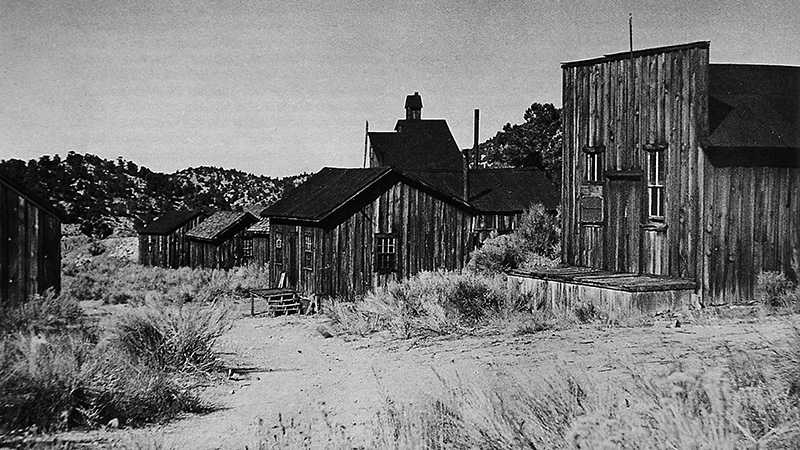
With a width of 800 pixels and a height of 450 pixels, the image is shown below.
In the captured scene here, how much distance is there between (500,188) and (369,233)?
582 inches

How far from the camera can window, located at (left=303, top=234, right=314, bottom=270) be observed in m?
26.0

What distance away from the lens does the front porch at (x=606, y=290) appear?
51.5 feet

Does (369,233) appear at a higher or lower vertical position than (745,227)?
lower

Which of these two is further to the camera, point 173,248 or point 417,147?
point 417,147

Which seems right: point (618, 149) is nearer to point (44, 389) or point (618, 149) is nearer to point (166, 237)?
point (44, 389)

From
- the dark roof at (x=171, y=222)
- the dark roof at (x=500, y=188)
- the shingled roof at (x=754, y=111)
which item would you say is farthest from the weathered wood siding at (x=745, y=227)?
the dark roof at (x=171, y=222)

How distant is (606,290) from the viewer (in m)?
16.1

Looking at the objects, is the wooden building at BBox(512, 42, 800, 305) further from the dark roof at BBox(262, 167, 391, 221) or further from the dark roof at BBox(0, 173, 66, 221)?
the dark roof at BBox(0, 173, 66, 221)

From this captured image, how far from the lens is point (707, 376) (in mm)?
6270

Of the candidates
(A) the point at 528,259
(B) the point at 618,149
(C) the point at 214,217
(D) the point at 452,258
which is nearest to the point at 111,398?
(B) the point at 618,149

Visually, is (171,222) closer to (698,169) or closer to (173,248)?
(173,248)

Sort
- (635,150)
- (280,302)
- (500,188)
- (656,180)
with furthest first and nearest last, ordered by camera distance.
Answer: (500,188)
(280,302)
(635,150)
(656,180)

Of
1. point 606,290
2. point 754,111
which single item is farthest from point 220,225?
point 754,111

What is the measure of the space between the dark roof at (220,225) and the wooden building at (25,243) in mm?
24055
